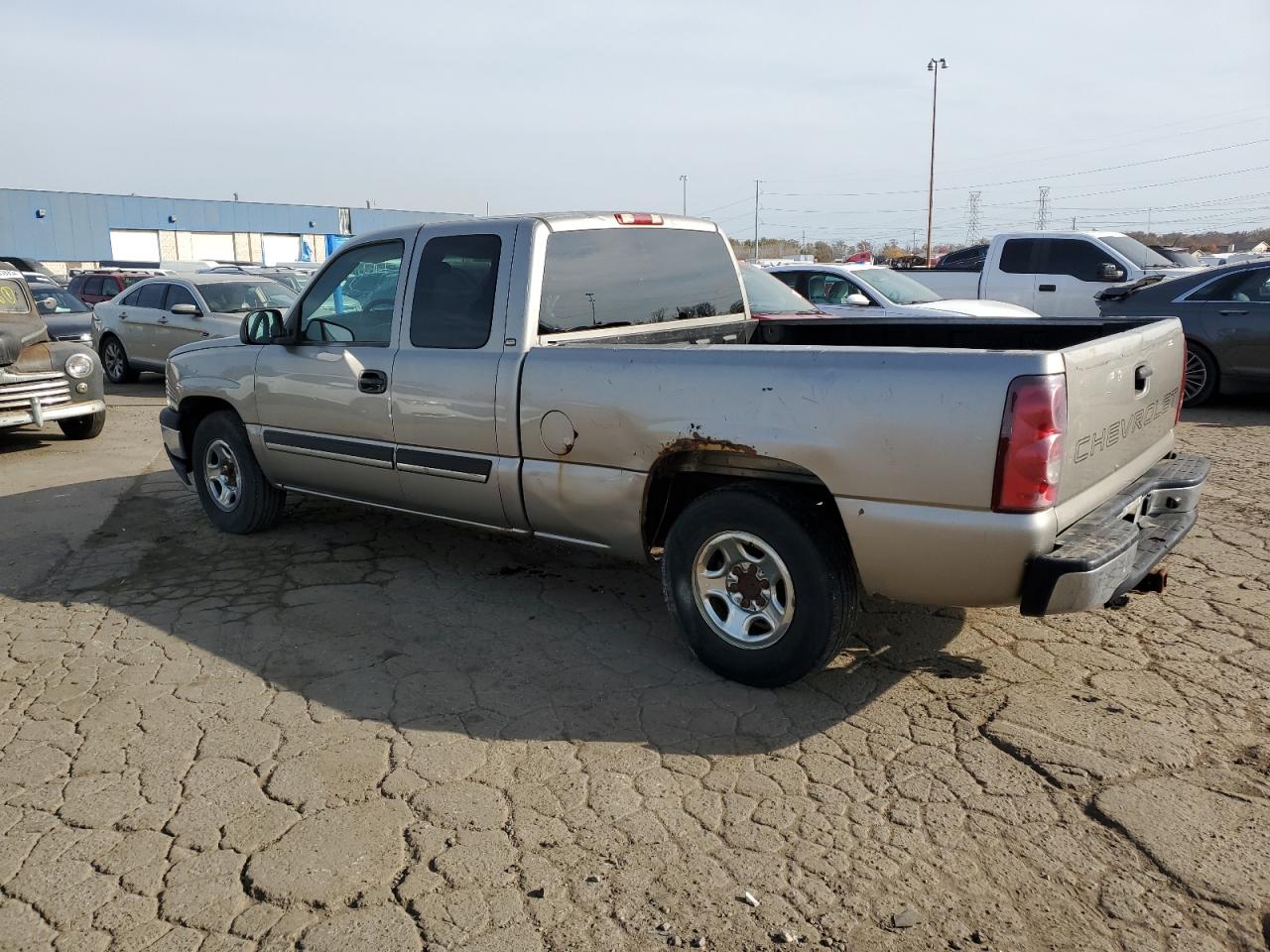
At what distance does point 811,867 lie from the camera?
296cm

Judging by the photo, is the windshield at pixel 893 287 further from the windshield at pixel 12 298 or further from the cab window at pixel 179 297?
the cab window at pixel 179 297

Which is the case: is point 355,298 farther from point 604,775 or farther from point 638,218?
point 604,775

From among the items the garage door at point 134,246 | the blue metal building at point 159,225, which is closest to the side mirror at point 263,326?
the blue metal building at point 159,225

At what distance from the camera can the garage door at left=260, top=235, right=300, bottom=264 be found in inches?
2453

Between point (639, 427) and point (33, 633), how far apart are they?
3266mm

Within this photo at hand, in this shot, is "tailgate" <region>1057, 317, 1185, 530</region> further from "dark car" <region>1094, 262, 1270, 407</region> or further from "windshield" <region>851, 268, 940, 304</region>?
"windshield" <region>851, 268, 940, 304</region>

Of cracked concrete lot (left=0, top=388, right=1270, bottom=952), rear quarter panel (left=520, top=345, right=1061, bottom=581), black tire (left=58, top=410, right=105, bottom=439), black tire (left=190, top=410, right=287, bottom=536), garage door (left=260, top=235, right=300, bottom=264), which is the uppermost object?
garage door (left=260, top=235, right=300, bottom=264)

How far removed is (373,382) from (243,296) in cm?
1007

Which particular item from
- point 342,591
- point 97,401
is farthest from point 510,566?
point 97,401

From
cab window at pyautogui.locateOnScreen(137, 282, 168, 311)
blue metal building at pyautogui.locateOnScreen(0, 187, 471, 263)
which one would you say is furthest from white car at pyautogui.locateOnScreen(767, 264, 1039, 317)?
blue metal building at pyautogui.locateOnScreen(0, 187, 471, 263)

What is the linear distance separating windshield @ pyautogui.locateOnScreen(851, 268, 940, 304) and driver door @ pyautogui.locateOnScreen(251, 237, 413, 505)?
23.1 ft

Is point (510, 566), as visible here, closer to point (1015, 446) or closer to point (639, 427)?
point (639, 427)

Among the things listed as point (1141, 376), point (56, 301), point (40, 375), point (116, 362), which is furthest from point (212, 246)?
point (1141, 376)

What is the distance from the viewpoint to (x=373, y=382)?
5.35 m
